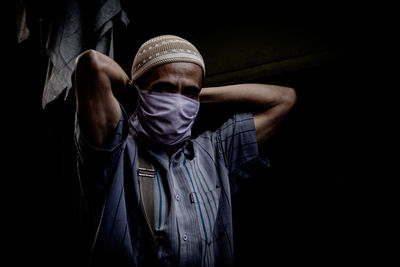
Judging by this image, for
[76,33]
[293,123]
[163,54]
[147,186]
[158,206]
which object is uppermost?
[76,33]

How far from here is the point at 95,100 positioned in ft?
3.54

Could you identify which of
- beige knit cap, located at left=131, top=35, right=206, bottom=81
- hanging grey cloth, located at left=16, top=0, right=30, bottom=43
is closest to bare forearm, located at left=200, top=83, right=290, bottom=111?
beige knit cap, located at left=131, top=35, right=206, bottom=81

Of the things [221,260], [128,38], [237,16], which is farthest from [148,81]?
[128,38]

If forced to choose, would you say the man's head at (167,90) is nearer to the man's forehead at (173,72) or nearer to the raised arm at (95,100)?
the man's forehead at (173,72)

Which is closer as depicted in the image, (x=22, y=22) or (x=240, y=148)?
(x=240, y=148)

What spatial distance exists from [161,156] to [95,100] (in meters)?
0.47

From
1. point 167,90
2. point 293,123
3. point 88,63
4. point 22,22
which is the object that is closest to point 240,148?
point 167,90

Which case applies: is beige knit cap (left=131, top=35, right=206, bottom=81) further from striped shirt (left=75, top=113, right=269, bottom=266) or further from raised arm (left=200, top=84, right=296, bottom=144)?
striped shirt (left=75, top=113, right=269, bottom=266)

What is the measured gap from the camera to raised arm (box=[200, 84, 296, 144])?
1.64m

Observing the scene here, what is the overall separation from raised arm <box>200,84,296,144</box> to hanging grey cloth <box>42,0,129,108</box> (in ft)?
2.55

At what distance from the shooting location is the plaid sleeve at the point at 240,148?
1.58 meters

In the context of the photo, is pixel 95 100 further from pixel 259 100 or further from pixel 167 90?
pixel 259 100

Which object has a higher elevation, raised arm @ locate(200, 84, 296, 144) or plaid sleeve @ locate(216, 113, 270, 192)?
raised arm @ locate(200, 84, 296, 144)

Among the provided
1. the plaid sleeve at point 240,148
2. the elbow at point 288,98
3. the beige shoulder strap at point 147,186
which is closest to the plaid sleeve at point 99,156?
the beige shoulder strap at point 147,186
